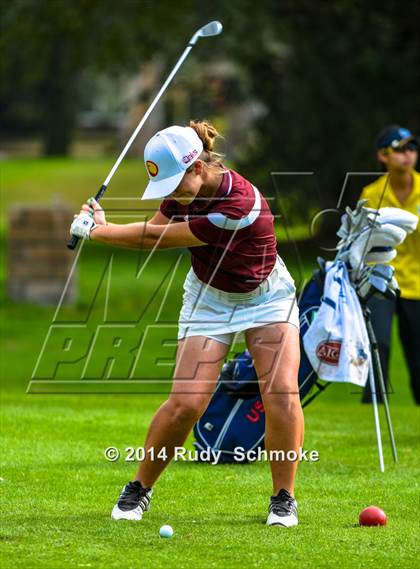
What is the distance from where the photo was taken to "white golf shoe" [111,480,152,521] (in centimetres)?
712

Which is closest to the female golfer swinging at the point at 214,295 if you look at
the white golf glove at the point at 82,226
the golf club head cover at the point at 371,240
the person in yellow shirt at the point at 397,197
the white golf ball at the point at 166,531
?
the white golf glove at the point at 82,226

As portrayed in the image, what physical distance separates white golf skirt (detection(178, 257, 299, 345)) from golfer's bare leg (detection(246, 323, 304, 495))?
0.23ft

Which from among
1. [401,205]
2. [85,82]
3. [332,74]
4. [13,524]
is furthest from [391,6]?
[85,82]

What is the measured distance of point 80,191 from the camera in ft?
131

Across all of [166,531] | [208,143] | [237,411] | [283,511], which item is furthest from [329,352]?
[166,531]

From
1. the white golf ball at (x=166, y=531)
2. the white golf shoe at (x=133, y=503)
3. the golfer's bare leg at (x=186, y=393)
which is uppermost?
the golfer's bare leg at (x=186, y=393)

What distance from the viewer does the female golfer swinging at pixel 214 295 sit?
685cm

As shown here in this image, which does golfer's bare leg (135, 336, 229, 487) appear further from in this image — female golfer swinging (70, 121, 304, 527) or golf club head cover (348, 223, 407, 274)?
golf club head cover (348, 223, 407, 274)

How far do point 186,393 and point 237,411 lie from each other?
1968 millimetres

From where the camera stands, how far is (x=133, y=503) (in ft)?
23.5

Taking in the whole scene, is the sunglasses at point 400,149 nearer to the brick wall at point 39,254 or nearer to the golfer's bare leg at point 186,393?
the golfer's bare leg at point 186,393

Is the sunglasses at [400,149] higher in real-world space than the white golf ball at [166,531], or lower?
higher

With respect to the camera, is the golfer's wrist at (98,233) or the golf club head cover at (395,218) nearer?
the golfer's wrist at (98,233)

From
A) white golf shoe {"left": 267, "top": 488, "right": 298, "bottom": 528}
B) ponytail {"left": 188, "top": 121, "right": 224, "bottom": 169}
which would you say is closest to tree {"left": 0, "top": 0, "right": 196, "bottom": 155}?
ponytail {"left": 188, "top": 121, "right": 224, "bottom": 169}
